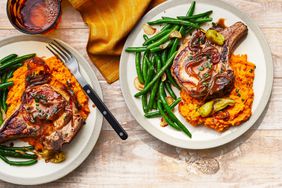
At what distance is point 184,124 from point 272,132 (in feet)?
2.71

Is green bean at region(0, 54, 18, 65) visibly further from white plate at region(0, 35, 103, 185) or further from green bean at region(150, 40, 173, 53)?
green bean at region(150, 40, 173, 53)

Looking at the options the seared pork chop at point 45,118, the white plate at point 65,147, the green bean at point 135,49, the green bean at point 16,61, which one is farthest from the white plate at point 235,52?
the green bean at point 16,61

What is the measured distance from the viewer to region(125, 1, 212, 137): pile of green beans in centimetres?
441

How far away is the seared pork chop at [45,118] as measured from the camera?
4.20m

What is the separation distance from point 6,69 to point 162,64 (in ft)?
4.55

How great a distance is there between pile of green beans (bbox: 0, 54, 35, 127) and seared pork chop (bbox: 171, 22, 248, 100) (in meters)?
1.35

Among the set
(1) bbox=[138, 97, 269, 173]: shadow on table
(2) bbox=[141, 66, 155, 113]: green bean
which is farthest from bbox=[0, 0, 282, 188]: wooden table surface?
(2) bbox=[141, 66, 155, 113]: green bean

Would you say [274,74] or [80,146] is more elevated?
[274,74]

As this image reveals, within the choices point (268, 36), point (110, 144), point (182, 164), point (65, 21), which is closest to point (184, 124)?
point (182, 164)

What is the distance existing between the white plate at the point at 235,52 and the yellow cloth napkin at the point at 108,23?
102 millimetres

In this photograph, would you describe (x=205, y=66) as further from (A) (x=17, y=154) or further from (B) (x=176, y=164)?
(A) (x=17, y=154)

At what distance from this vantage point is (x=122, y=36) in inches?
178

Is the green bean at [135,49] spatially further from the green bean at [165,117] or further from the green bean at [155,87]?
the green bean at [165,117]

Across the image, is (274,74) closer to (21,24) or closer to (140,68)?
(140,68)
